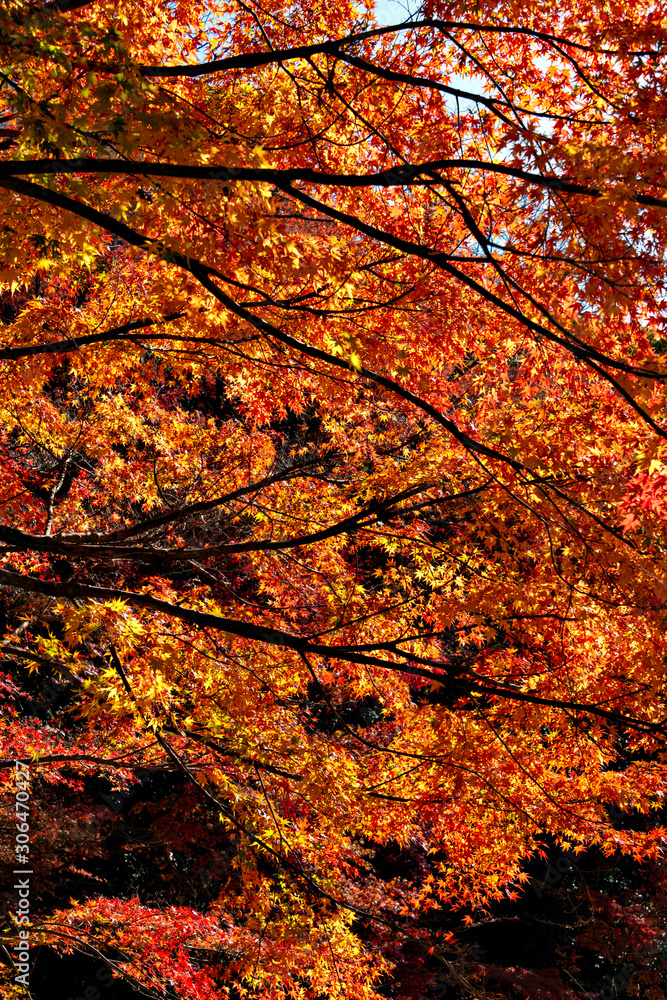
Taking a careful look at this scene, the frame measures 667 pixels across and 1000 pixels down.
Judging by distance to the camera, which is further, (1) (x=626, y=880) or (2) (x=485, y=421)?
(1) (x=626, y=880)

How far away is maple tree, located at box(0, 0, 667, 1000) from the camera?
9.18ft

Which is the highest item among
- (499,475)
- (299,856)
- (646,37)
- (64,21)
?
(646,37)

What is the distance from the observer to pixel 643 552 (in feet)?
11.9

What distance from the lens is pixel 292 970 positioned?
588 centimetres

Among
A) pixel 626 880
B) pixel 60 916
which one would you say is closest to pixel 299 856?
pixel 60 916

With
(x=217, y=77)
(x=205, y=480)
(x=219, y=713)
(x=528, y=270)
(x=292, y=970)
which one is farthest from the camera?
(x=205, y=480)

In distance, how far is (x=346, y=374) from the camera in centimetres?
458

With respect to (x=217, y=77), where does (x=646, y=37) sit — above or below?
below

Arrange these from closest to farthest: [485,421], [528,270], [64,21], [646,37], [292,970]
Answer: [64,21] < [646,37] < [528,270] < [485,421] < [292,970]

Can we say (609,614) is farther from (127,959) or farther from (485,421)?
(127,959)

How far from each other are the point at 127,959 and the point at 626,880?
324 inches

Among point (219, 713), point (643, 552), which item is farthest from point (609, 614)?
point (219, 713)

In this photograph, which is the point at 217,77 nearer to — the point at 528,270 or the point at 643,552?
the point at 528,270

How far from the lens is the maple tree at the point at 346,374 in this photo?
2.80 metres
